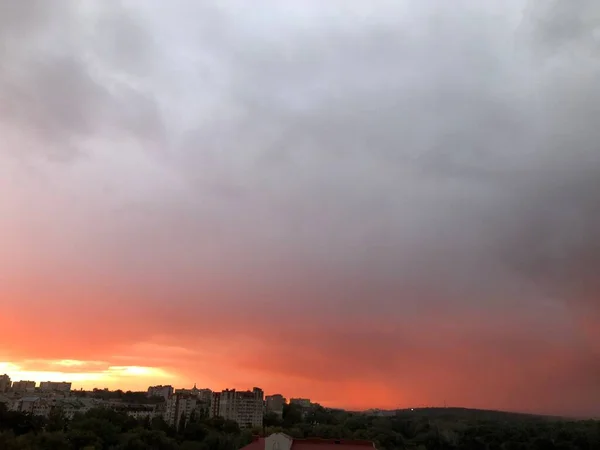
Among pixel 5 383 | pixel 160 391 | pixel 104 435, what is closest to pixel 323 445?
pixel 104 435

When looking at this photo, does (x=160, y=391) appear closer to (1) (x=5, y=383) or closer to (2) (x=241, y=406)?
(1) (x=5, y=383)

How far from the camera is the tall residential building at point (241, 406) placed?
298 feet

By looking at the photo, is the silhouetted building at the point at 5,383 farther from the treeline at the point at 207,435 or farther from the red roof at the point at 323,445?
the red roof at the point at 323,445

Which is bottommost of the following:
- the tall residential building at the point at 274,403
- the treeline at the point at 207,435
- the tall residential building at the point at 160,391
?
the treeline at the point at 207,435

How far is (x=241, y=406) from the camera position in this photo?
9281cm

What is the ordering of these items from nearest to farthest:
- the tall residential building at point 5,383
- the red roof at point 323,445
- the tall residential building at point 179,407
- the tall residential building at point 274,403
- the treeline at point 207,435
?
the red roof at point 323,445, the treeline at point 207,435, the tall residential building at point 179,407, the tall residential building at point 274,403, the tall residential building at point 5,383

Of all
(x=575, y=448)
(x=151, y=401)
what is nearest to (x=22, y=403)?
(x=151, y=401)

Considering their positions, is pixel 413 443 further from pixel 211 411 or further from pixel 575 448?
pixel 211 411

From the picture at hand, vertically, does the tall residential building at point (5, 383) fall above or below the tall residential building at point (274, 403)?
above

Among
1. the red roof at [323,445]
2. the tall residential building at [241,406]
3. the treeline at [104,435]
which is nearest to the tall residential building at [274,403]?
the tall residential building at [241,406]

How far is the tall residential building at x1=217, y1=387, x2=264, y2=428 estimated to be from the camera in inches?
3578

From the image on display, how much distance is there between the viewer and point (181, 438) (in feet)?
171

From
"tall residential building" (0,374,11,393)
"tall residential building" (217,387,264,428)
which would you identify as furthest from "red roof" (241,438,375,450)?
"tall residential building" (0,374,11,393)

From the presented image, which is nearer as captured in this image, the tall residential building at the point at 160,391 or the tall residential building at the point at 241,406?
the tall residential building at the point at 241,406
